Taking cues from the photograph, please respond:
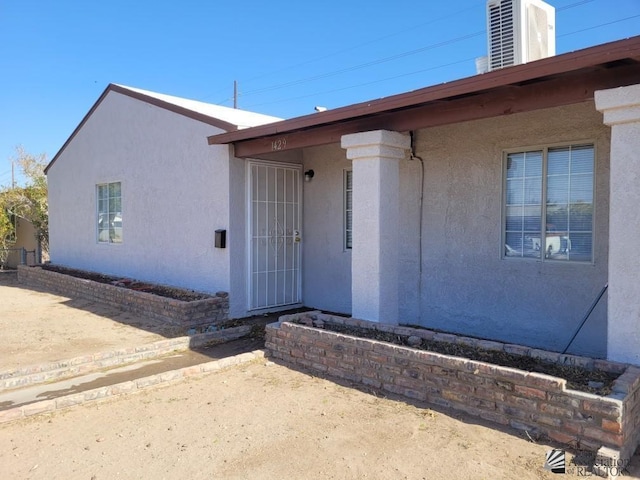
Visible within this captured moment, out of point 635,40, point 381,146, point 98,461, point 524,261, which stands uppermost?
point 635,40

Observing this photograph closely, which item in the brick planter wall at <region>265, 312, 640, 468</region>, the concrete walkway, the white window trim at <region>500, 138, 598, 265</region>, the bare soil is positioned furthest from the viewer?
the white window trim at <region>500, 138, 598, 265</region>

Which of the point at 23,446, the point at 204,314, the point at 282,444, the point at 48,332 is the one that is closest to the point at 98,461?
the point at 23,446

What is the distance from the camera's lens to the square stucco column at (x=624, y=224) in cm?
416

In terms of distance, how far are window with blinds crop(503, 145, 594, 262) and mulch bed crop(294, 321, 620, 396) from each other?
6.22ft

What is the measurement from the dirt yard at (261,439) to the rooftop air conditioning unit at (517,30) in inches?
179

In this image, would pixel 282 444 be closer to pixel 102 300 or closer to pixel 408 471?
pixel 408 471

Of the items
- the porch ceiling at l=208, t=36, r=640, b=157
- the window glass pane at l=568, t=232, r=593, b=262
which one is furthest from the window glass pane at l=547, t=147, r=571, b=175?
the porch ceiling at l=208, t=36, r=640, b=157

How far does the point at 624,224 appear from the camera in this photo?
423 centimetres

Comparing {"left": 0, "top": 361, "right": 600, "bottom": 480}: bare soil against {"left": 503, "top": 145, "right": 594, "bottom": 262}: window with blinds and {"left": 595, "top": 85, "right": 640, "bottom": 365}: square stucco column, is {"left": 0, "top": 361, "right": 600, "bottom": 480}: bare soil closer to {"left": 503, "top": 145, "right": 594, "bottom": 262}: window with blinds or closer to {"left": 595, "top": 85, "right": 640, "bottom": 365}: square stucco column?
{"left": 595, "top": 85, "right": 640, "bottom": 365}: square stucco column

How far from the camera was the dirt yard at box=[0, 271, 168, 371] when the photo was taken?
6472mm

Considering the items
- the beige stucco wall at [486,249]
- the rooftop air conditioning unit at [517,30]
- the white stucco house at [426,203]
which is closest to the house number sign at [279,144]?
the white stucco house at [426,203]

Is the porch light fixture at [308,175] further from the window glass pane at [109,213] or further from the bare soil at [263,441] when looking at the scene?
the bare soil at [263,441]

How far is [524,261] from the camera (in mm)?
6262

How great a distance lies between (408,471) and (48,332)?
Answer: 6384 mm
